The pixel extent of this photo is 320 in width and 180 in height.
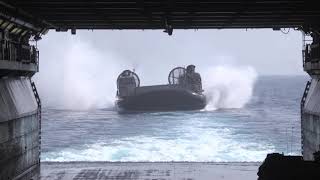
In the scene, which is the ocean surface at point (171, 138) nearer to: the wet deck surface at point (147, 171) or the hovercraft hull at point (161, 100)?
the hovercraft hull at point (161, 100)

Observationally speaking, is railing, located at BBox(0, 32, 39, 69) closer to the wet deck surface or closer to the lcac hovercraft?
the wet deck surface

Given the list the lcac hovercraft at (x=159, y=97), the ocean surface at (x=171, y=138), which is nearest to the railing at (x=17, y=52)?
the ocean surface at (x=171, y=138)

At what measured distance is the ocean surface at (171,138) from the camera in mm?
47094

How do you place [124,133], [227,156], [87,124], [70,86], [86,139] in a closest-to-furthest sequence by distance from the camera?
1. [227,156]
2. [86,139]
3. [124,133]
4. [87,124]
5. [70,86]

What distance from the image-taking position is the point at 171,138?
60375 mm

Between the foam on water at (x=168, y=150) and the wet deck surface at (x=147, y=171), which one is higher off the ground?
the wet deck surface at (x=147, y=171)

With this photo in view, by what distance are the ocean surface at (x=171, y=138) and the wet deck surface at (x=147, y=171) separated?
1192 centimetres

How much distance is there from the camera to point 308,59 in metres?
30.5

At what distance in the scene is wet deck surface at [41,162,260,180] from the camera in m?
28.3

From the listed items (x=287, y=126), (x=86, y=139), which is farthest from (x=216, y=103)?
(x=86, y=139)

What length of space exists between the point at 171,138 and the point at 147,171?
30.4 meters

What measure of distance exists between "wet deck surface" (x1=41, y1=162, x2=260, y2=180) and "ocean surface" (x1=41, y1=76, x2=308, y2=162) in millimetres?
11922

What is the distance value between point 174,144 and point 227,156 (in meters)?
10.2

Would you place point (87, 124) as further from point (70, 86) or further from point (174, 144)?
point (70, 86)
